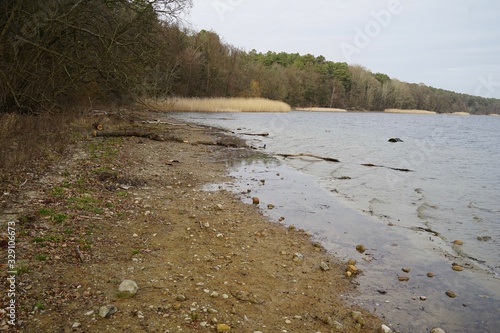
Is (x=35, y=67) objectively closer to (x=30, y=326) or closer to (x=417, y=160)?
(x=30, y=326)

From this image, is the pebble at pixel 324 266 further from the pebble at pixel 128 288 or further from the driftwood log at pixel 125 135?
the driftwood log at pixel 125 135

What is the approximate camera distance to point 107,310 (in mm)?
3422

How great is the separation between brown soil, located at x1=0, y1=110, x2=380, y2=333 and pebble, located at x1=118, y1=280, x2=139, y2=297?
0.25 ft

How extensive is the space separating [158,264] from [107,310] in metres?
1.24

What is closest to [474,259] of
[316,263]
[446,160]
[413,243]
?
[413,243]

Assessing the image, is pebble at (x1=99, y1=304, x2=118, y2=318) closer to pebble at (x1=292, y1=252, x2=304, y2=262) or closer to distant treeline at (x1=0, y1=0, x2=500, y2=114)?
pebble at (x1=292, y1=252, x2=304, y2=262)

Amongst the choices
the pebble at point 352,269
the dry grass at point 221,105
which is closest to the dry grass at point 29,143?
the pebble at point 352,269

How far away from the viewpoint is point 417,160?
18.6 metres

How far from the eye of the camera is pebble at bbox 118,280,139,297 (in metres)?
3.77

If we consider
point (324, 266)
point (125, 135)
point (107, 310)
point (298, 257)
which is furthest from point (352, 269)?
point (125, 135)

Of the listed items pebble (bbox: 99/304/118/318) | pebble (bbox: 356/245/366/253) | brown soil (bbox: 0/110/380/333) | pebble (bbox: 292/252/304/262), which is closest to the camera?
pebble (bbox: 99/304/118/318)

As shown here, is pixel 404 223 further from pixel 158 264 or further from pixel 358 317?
pixel 158 264

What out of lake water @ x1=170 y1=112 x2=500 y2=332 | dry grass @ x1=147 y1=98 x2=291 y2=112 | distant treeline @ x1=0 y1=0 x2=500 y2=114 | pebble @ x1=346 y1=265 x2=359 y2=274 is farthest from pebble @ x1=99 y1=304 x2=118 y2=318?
dry grass @ x1=147 y1=98 x2=291 y2=112

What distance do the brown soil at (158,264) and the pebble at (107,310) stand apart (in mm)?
41
